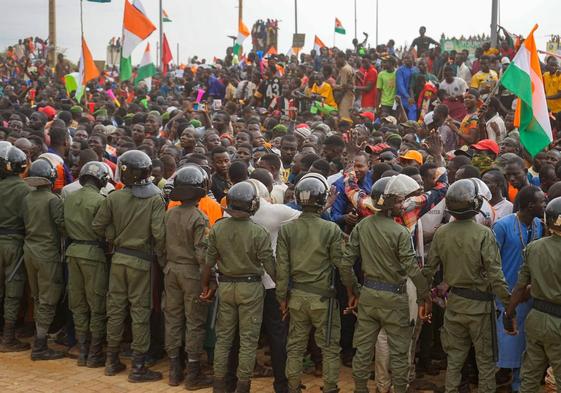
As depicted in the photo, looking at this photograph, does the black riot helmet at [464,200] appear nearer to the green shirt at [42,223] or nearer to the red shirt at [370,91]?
the green shirt at [42,223]

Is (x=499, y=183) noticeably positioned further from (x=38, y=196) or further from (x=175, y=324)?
(x=38, y=196)

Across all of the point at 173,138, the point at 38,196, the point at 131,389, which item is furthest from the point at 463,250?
the point at 173,138

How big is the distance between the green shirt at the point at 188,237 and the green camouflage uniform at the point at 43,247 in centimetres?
149

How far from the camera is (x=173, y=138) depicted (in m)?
14.5

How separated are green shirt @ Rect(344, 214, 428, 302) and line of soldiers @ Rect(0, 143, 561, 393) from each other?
0.01 meters

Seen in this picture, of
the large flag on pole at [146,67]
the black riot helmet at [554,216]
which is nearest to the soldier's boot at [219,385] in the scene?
the black riot helmet at [554,216]

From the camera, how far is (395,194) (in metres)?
6.61

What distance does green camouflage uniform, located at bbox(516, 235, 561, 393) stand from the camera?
19.5 ft

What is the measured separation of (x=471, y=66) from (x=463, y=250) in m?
15.4

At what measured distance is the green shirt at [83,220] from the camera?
26.2 feet

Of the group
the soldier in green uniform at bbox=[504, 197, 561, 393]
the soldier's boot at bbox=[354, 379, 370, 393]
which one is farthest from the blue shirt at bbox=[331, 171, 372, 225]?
the soldier in green uniform at bbox=[504, 197, 561, 393]

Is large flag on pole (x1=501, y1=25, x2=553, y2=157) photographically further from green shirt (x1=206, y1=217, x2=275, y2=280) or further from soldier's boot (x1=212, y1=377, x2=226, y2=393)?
soldier's boot (x1=212, y1=377, x2=226, y2=393)

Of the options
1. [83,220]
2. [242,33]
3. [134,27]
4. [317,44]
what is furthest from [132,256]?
[317,44]

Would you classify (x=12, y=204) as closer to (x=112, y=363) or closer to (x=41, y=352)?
(x=41, y=352)
